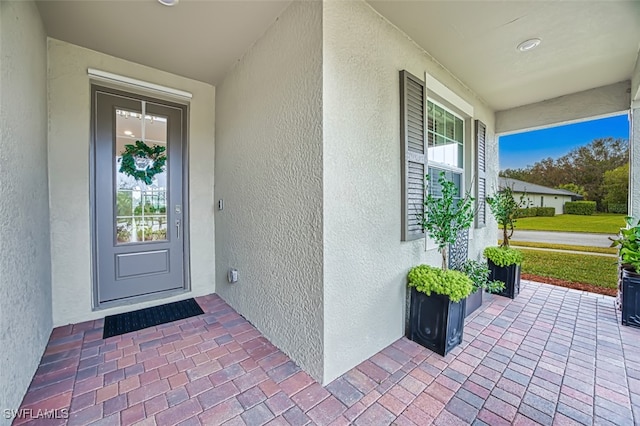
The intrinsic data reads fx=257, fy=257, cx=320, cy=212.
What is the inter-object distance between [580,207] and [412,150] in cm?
470

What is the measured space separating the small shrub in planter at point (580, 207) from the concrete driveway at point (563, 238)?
1.52ft

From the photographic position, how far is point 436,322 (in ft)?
7.32

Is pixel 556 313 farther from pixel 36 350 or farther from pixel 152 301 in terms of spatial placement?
pixel 36 350

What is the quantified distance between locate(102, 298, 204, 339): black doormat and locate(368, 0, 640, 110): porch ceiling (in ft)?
11.6

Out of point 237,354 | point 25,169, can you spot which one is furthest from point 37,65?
point 237,354

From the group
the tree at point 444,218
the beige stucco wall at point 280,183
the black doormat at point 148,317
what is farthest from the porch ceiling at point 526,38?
the black doormat at point 148,317

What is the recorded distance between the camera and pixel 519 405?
1620mm

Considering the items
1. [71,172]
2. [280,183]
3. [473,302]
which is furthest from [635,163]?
[71,172]

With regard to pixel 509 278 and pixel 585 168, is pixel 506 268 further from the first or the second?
pixel 585 168

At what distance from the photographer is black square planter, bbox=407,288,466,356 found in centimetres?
217

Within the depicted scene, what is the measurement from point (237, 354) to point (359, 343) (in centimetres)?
103

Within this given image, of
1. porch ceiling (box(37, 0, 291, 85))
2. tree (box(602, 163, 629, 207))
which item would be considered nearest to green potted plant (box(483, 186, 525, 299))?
tree (box(602, 163, 629, 207))

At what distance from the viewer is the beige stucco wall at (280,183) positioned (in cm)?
187

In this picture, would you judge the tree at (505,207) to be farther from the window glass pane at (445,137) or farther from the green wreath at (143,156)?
the green wreath at (143,156)
